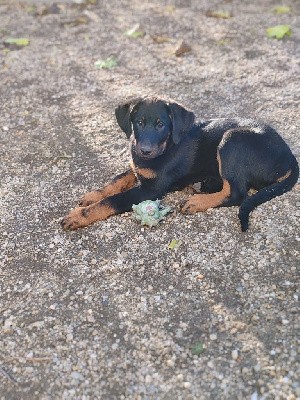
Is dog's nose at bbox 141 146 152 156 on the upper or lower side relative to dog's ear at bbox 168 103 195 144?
lower

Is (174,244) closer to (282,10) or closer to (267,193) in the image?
(267,193)

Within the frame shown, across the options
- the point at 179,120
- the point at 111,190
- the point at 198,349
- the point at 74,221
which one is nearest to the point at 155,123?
the point at 179,120

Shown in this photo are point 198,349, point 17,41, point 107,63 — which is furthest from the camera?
point 17,41

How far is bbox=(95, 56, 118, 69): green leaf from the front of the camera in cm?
666

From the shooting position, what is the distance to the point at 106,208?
13.9 ft

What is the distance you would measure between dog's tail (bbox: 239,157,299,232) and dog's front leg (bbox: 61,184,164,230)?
75cm

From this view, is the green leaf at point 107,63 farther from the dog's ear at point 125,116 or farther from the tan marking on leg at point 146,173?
the tan marking on leg at point 146,173

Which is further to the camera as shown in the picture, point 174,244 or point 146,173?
point 146,173

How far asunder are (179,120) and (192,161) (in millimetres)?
432

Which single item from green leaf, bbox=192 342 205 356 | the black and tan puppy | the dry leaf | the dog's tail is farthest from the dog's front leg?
the dry leaf

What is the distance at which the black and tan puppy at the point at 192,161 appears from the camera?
414 centimetres

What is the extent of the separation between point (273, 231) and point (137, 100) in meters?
1.44

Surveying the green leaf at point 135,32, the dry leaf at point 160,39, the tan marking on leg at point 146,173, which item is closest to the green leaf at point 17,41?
the green leaf at point 135,32

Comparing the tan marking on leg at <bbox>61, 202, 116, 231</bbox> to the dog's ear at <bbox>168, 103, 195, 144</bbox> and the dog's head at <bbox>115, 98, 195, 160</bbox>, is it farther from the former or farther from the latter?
the dog's ear at <bbox>168, 103, 195, 144</bbox>
